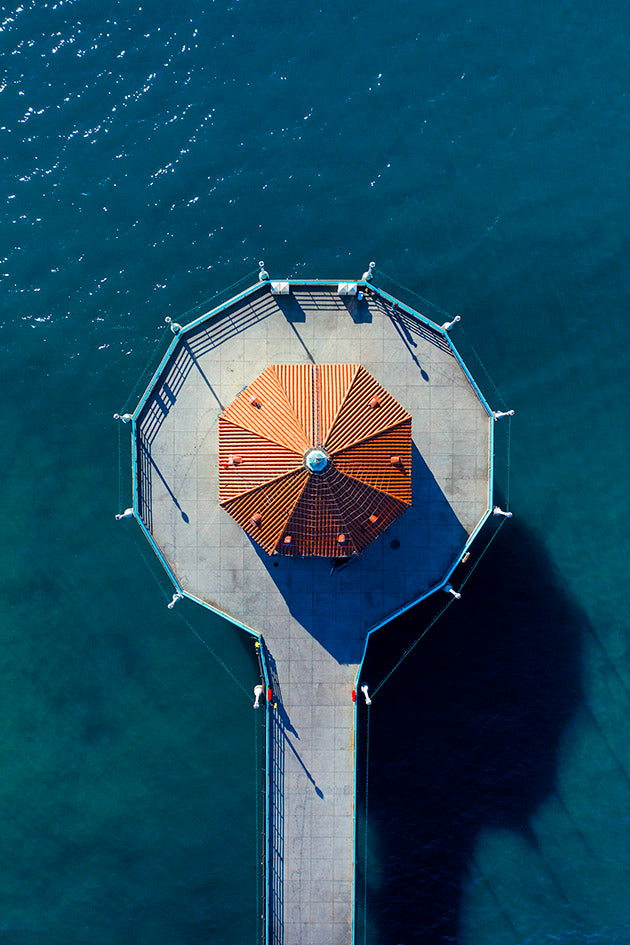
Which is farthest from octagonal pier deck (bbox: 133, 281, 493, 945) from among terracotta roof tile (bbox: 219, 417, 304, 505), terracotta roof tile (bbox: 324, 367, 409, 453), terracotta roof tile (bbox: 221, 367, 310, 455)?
terracotta roof tile (bbox: 219, 417, 304, 505)

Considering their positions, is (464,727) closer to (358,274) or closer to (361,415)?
(361,415)

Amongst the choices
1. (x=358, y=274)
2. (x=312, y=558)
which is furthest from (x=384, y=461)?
(x=358, y=274)

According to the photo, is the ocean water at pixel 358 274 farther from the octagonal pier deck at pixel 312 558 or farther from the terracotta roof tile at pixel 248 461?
the terracotta roof tile at pixel 248 461

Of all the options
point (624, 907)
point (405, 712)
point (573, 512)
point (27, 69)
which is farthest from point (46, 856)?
point (27, 69)

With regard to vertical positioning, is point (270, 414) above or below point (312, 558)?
above

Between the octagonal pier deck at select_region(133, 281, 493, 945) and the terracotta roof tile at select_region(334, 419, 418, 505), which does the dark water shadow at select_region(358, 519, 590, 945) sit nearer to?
the octagonal pier deck at select_region(133, 281, 493, 945)

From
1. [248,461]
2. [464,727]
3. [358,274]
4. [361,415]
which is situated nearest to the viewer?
[361,415]
